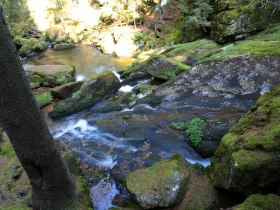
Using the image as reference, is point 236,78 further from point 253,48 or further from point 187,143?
point 187,143

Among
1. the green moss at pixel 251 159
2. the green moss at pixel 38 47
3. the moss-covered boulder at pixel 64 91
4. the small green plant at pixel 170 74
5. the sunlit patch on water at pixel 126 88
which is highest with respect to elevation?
the green moss at pixel 251 159

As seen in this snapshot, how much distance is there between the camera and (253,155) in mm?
4605

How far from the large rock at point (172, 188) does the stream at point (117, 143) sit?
4.13 ft

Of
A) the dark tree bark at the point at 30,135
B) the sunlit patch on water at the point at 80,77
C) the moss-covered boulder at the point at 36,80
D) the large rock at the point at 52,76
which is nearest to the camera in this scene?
the dark tree bark at the point at 30,135

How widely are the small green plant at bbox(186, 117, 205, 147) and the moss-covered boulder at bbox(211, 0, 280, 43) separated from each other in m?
7.76

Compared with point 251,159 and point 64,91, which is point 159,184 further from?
point 64,91

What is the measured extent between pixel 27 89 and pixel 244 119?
4.01m

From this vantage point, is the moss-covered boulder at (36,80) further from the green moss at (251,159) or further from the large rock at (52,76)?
the green moss at (251,159)

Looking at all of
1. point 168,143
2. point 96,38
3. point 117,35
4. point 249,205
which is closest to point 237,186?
point 249,205

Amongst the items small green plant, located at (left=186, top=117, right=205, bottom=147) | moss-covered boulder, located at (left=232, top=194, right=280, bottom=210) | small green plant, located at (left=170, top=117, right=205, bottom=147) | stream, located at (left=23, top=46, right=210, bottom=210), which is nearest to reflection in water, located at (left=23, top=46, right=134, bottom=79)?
stream, located at (left=23, top=46, right=210, bottom=210)

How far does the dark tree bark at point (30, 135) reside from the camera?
12.0 ft

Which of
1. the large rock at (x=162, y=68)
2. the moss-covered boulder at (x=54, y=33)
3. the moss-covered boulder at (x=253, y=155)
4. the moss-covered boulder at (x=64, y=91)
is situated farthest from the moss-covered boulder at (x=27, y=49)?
the moss-covered boulder at (x=253, y=155)

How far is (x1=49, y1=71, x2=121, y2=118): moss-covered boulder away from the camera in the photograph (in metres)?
12.1

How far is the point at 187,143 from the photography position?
782 cm
